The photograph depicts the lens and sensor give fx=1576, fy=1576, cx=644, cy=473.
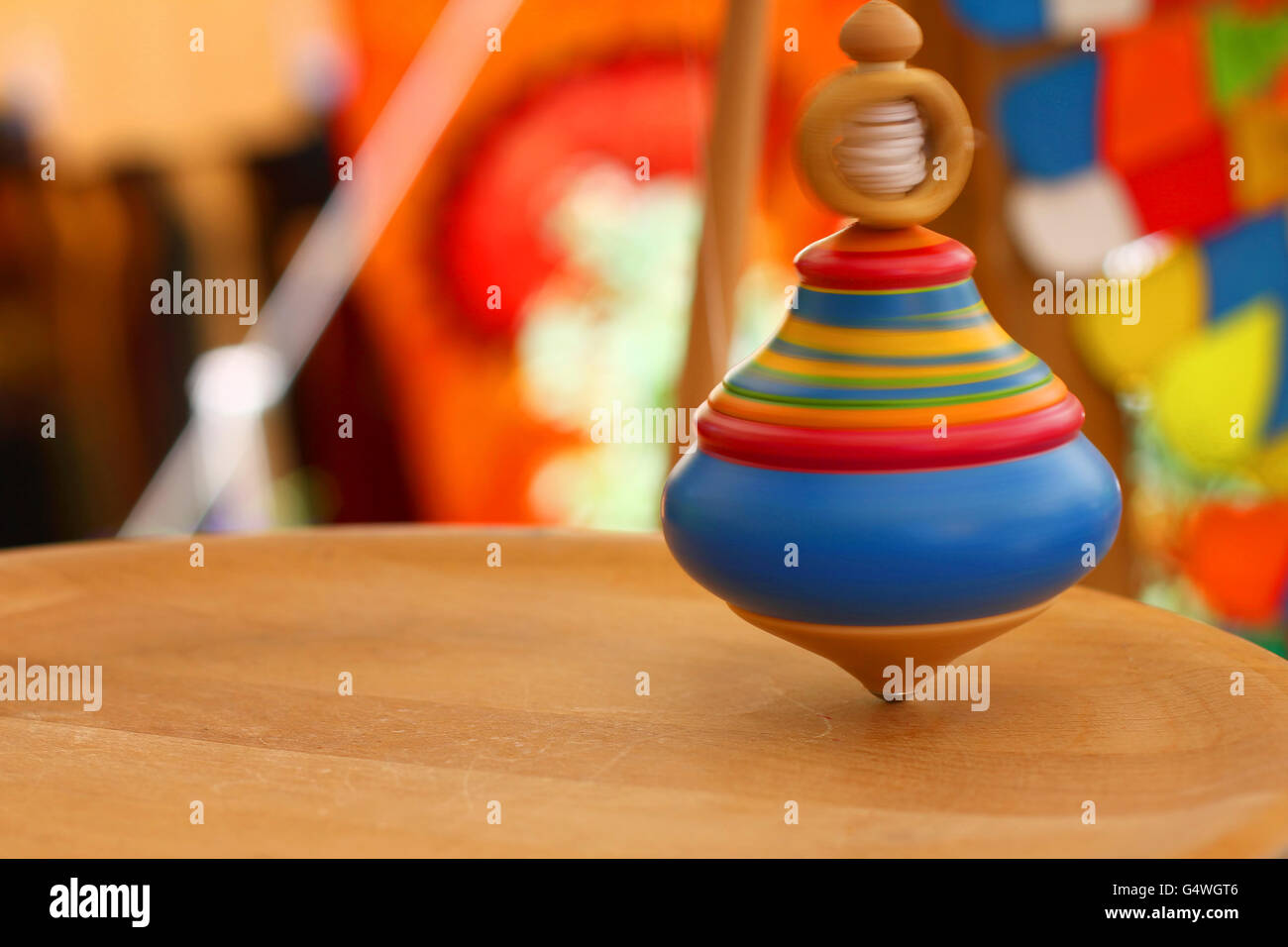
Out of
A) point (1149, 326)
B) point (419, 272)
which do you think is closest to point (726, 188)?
point (1149, 326)

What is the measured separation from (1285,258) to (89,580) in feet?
3.43

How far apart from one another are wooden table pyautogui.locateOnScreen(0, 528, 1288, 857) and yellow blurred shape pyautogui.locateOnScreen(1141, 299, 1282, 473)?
0.61m

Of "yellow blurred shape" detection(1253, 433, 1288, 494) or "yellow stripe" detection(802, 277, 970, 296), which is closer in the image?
"yellow stripe" detection(802, 277, 970, 296)

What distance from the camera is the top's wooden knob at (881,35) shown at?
1.93ft

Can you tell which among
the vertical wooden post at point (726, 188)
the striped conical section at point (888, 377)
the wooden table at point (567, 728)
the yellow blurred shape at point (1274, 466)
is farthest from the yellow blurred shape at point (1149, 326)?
the striped conical section at point (888, 377)

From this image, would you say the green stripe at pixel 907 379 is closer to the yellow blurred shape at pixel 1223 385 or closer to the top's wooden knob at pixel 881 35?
the top's wooden knob at pixel 881 35

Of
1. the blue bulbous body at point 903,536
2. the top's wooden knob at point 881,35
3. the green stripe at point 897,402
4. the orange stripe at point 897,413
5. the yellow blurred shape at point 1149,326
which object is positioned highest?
the top's wooden knob at point 881,35

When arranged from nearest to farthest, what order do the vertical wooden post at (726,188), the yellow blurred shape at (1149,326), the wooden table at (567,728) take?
the wooden table at (567,728) < the vertical wooden post at (726,188) < the yellow blurred shape at (1149,326)

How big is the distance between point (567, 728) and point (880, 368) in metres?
0.21

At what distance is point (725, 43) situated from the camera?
38.5 inches

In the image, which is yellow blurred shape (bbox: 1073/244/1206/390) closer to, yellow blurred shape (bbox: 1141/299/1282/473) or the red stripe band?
yellow blurred shape (bbox: 1141/299/1282/473)

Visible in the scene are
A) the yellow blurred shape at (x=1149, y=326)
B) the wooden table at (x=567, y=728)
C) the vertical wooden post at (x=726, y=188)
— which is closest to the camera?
the wooden table at (x=567, y=728)

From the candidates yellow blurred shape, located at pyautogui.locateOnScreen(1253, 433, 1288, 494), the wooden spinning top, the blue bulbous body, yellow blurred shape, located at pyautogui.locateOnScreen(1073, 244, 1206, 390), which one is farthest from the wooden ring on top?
yellow blurred shape, located at pyautogui.locateOnScreen(1253, 433, 1288, 494)

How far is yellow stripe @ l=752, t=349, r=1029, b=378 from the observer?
23.3 inches
